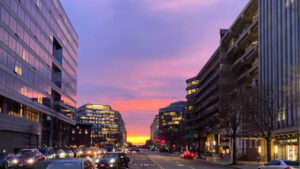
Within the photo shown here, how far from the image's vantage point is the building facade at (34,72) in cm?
5607

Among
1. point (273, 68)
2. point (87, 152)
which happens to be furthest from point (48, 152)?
point (273, 68)

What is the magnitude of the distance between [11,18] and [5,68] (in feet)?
24.5

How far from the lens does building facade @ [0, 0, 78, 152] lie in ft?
184

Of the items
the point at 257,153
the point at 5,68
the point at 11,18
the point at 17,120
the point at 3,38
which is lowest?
the point at 257,153

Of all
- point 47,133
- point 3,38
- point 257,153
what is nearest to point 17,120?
point 3,38

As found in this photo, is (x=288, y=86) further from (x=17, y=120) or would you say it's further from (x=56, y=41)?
(x=56, y=41)

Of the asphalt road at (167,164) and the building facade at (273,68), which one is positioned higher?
the building facade at (273,68)

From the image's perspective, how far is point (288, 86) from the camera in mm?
44281

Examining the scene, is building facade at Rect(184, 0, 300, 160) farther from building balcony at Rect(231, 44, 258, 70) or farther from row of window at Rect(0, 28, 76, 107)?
row of window at Rect(0, 28, 76, 107)

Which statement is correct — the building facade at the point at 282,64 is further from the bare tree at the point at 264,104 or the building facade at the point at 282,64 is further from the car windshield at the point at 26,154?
the car windshield at the point at 26,154

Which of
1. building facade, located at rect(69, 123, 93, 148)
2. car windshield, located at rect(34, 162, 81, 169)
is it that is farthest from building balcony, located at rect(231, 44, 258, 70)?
building facade, located at rect(69, 123, 93, 148)

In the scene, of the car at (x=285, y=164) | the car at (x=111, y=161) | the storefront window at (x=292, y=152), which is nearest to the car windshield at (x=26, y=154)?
the car at (x=111, y=161)

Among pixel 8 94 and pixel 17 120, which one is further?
pixel 17 120

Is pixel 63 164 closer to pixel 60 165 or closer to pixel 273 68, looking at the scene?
pixel 60 165
